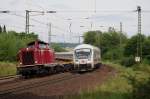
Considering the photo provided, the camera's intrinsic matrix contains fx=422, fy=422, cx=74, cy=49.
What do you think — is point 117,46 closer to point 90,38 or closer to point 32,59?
point 90,38

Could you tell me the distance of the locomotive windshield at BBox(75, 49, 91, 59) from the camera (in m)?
51.1

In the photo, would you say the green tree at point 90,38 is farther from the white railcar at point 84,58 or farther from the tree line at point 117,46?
the white railcar at point 84,58

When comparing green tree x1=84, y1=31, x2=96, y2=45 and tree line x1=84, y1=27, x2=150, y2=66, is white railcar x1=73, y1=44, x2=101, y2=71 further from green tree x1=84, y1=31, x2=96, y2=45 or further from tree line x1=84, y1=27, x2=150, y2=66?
green tree x1=84, y1=31, x2=96, y2=45

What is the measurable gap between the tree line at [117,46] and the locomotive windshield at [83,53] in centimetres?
2829

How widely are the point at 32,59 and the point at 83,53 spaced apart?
38.5ft

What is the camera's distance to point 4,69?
48312 millimetres

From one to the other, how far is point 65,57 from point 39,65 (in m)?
18.9

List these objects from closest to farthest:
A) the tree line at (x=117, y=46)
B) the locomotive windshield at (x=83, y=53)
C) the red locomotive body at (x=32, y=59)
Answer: the red locomotive body at (x=32, y=59)
the locomotive windshield at (x=83, y=53)
the tree line at (x=117, y=46)

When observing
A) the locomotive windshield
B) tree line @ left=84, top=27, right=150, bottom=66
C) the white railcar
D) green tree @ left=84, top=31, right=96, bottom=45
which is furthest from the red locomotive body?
green tree @ left=84, top=31, right=96, bottom=45

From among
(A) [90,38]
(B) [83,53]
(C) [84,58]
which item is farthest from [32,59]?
(A) [90,38]

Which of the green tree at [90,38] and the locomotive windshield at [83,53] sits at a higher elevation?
the green tree at [90,38]

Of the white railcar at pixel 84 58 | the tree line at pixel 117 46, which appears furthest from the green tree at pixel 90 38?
the white railcar at pixel 84 58

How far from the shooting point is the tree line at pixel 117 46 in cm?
8556

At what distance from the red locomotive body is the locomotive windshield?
9227mm
